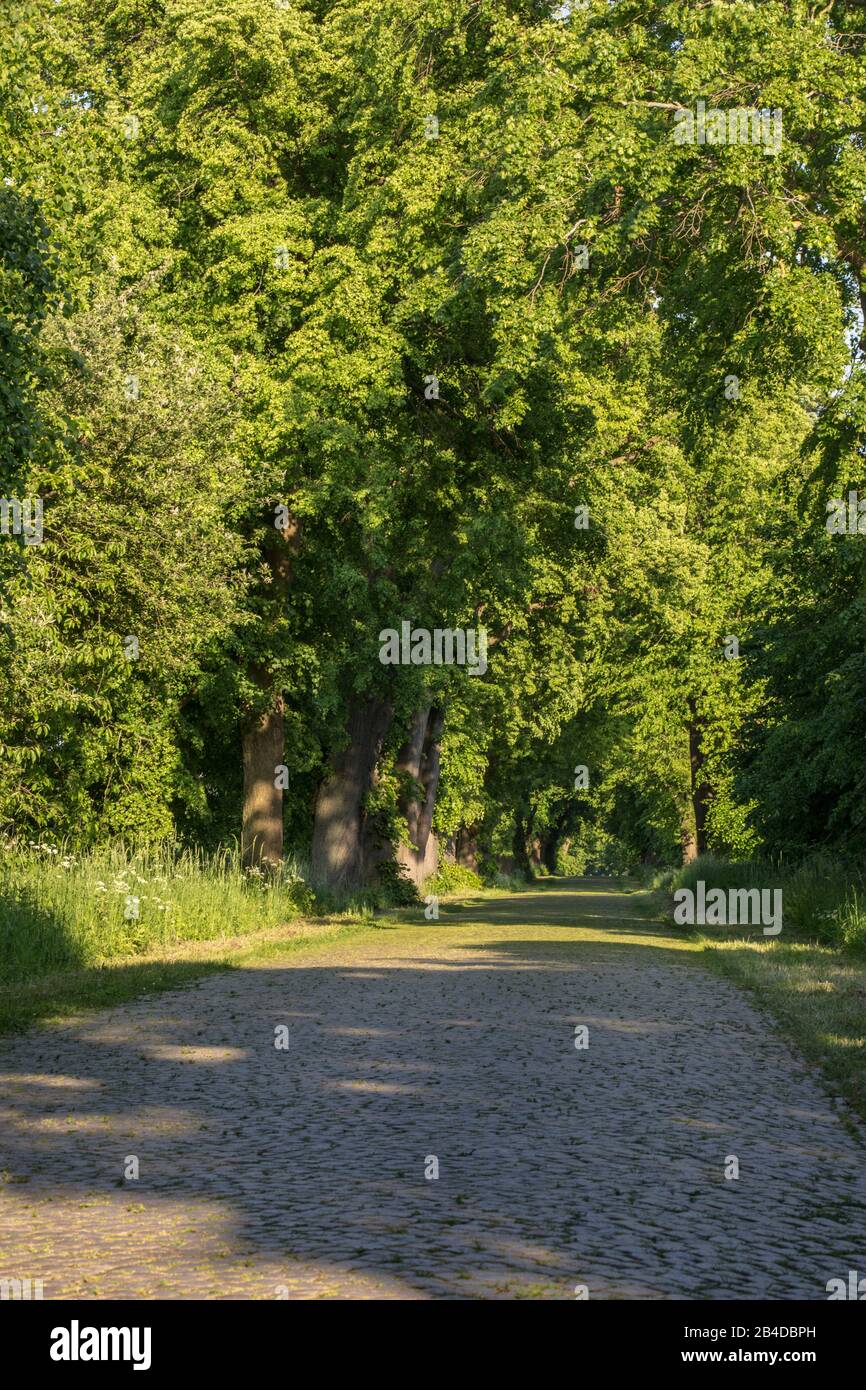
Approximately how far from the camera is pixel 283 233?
1123 inches

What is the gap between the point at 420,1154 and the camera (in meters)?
8.65

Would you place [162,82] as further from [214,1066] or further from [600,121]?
[214,1066]

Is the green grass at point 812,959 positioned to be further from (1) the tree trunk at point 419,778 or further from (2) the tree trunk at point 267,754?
(2) the tree trunk at point 267,754

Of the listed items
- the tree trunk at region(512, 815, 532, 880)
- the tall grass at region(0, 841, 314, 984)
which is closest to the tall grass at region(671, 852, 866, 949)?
the tall grass at region(0, 841, 314, 984)

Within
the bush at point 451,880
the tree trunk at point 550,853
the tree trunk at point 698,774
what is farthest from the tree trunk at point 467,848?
the tree trunk at point 550,853

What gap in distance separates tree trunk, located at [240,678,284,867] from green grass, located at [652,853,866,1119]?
8.46 m

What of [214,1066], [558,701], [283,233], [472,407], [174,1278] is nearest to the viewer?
[174,1278]

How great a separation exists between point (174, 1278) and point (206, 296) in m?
25.2

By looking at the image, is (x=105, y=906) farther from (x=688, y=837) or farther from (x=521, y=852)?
(x=521, y=852)

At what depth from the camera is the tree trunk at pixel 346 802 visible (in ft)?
111

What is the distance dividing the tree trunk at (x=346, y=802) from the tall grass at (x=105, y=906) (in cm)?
597

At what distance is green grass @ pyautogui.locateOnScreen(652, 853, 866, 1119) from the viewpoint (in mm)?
12625

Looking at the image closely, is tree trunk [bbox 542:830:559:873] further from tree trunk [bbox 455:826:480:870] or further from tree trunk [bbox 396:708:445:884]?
tree trunk [bbox 396:708:445:884]

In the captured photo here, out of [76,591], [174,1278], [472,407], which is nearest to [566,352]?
[472,407]
